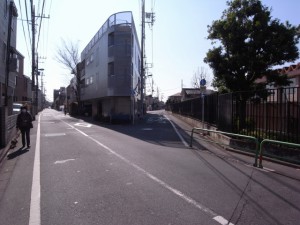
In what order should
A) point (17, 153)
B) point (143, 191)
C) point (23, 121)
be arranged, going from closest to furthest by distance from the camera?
point (143, 191), point (17, 153), point (23, 121)

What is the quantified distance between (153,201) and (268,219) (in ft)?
6.57

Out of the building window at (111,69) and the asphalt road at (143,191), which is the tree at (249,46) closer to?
the asphalt road at (143,191)

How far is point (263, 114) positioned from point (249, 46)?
22.1 ft

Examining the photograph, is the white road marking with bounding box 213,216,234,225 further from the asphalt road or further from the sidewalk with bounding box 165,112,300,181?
the sidewalk with bounding box 165,112,300,181

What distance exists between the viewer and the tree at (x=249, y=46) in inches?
704

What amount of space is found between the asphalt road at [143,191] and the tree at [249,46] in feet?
27.2

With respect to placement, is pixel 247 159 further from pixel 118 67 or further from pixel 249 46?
pixel 118 67

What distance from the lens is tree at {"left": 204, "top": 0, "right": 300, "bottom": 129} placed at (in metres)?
17.9

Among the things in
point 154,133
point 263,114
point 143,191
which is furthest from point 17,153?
point 154,133

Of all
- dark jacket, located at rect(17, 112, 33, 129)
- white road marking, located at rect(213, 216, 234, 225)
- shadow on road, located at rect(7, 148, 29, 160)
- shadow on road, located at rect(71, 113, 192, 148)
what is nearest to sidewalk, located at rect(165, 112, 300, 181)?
shadow on road, located at rect(71, 113, 192, 148)

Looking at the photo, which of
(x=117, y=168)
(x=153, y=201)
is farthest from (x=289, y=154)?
(x=153, y=201)

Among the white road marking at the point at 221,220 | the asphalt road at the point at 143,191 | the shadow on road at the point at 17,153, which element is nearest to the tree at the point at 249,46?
the asphalt road at the point at 143,191

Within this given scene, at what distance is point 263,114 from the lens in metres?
12.6

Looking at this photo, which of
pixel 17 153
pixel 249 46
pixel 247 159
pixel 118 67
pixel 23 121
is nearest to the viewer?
pixel 247 159
